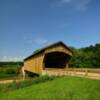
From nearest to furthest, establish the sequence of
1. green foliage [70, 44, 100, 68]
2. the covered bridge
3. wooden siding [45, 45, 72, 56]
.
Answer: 1. wooden siding [45, 45, 72, 56]
2. the covered bridge
3. green foliage [70, 44, 100, 68]

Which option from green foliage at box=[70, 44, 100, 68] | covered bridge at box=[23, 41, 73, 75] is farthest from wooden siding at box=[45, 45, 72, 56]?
green foliage at box=[70, 44, 100, 68]

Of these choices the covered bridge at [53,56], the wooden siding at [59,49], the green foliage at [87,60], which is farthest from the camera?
the green foliage at [87,60]

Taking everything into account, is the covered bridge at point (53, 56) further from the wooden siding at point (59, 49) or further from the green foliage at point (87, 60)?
the green foliage at point (87, 60)

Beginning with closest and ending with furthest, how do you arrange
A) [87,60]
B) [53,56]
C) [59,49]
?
[59,49] < [53,56] < [87,60]

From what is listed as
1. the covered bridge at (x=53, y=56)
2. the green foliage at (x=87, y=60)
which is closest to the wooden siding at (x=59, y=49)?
the covered bridge at (x=53, y=56)

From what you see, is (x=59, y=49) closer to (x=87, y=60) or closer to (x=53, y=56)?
(x=53, y=56)

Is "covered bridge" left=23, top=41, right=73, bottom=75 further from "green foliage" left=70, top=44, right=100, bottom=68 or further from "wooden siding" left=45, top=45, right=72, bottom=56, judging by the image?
"green foliage" left=70, top=44, right=100, bottom=68

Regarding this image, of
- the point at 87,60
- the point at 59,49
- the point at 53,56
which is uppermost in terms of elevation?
the point at 59,49

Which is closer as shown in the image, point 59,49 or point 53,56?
point 59,49

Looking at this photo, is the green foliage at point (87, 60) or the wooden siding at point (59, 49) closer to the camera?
the wooden siding at point (59, 49)

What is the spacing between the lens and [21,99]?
57.7 ft

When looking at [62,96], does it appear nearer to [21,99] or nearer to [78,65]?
[21,99]

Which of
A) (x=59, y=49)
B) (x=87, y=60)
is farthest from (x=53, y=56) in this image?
(x=87, y=60)

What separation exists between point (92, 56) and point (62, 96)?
42.7 m
